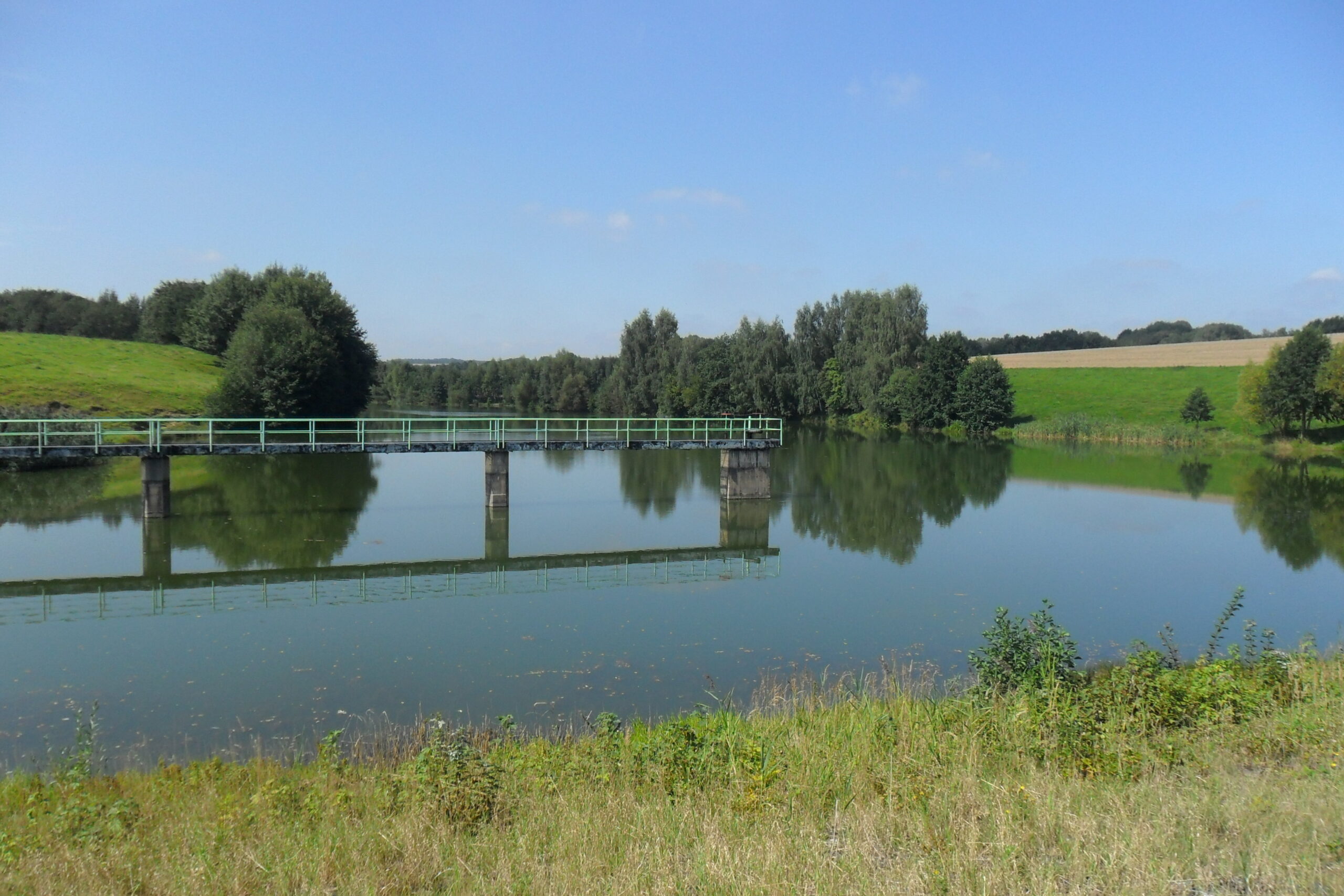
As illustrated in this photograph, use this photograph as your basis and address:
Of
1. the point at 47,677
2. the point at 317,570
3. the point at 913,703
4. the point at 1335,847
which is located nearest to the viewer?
the point at 1335,847

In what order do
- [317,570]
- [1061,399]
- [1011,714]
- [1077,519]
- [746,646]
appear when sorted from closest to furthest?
[1011,714] < [746,646] < [317,570] < [1077,519] < [1061,399]

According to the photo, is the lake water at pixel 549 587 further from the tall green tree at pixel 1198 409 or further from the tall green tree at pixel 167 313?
the tall green tree at pixel 167 313

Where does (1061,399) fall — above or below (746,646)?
above

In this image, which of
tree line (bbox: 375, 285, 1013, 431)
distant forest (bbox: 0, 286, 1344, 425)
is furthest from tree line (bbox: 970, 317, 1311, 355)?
tree line (bbox: 375, 285, 1013, 431)

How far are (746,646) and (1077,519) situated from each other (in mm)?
16446

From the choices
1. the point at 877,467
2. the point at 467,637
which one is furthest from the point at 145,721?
the point at 877,467

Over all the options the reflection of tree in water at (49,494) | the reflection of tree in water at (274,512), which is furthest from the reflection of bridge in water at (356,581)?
the reflection of tree in water at (49,494)

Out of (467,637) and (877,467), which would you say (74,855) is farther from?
(877,467)

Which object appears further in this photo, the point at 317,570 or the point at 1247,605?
the point at 317,570

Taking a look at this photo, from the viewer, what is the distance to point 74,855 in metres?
5.51

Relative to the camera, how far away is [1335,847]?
16.5ft

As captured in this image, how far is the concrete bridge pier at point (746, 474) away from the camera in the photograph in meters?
29.3

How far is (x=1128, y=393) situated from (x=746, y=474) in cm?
5353

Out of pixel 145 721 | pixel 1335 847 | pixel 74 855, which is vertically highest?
pixel 1335 847
